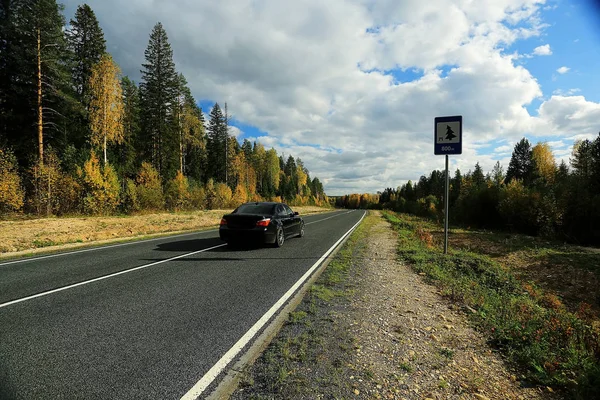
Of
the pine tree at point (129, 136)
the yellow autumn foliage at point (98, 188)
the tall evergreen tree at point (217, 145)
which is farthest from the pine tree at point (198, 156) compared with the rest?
the yellow autumn foliage at point (98, 188)

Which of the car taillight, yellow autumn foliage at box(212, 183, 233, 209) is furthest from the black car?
yellow autumn foliage at box(212, 183, 233, 209)

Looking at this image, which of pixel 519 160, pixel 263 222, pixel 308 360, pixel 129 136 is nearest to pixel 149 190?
pixel 129 136

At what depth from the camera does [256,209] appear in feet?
36.5

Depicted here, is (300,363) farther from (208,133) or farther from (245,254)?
(208,133)

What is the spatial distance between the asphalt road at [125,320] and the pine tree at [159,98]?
3153cm

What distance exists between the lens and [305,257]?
9.03 m

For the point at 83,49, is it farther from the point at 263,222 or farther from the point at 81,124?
the point at 263,222

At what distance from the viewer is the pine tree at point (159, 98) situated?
120 feet

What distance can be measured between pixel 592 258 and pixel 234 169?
179ft

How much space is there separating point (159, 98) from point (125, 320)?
38365mm

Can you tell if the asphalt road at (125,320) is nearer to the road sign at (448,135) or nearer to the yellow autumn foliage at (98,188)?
the road sign at (448,135)

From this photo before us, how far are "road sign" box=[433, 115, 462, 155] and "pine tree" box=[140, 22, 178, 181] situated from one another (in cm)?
3519

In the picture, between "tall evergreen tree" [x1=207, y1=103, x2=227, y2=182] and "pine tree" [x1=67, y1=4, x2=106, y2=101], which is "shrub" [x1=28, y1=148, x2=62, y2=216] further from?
"tall evergreen tree" [x1=207, y1=103, x2=227, y2=182]

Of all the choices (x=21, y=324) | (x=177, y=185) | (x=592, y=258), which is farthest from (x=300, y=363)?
(x=177, y=185)
